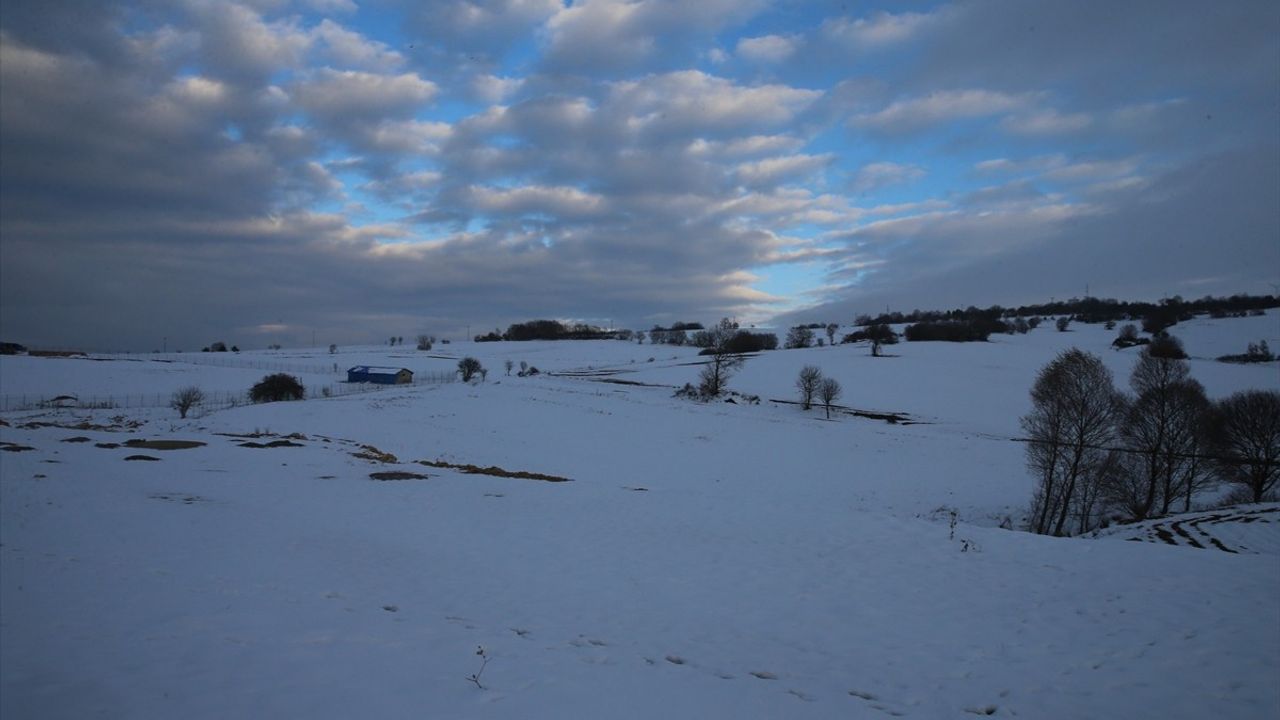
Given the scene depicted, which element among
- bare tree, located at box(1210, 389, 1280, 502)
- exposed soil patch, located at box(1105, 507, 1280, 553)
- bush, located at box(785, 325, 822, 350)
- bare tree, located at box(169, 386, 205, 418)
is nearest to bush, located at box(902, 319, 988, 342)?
bush, located at box(785, 325, 822, 350)

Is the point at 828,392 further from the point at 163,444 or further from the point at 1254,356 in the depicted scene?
the point at 1254,356

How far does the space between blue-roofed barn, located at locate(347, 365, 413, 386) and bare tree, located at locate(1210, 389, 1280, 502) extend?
86151 mm

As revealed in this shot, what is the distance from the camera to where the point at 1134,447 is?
99.9 ft

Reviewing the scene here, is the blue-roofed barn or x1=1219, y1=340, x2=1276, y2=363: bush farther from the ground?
x1=1219, y1=340, x2=1276, y2=363: bush

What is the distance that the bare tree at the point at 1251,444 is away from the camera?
29234 millimetres

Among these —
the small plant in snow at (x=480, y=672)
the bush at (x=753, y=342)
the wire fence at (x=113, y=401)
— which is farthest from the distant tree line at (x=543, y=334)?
the small plant in snow at (x=480, y=672)

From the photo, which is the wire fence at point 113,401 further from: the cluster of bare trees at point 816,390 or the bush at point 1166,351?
the bush at point 1166,351

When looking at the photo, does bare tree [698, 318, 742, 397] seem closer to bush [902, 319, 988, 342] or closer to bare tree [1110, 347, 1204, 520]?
bare tree [1110, 347, 1204, 520]

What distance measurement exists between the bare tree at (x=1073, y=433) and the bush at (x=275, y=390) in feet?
217

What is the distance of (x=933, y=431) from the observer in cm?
5144

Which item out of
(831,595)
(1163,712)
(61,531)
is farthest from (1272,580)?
(61,531)

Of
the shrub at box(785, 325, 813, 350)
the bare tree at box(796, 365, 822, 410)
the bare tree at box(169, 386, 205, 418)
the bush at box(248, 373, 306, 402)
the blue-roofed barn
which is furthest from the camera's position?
the shrub at box(785, 325, 813, 350)

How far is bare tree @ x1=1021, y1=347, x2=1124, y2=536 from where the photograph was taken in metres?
28.0

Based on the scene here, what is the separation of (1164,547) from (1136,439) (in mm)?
22064
